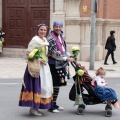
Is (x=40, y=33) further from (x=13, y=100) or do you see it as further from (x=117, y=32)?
(x=117, y=32)

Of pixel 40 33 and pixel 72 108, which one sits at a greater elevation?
pixel 40 33

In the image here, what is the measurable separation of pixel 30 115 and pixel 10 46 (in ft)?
45.4

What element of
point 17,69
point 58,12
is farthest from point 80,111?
point 58,12

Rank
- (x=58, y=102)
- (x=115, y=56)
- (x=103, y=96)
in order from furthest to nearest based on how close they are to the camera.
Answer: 1. (x=115, y=56)
2. (x=58, y=102)
3. (x=103, y=96)

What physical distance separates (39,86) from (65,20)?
12626mm

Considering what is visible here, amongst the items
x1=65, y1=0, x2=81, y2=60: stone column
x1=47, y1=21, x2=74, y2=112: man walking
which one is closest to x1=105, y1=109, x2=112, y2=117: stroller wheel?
x1=47, y1=21, x2=74, y2=112: man walking

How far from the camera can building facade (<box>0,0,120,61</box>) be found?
19.6m

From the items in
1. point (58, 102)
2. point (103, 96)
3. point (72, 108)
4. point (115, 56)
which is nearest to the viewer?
point (103, 96)

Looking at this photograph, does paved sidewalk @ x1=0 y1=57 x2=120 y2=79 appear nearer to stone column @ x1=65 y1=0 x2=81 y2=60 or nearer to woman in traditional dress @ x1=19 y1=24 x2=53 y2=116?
stone column @ x1=65 y1=0 x2=81 y2=60

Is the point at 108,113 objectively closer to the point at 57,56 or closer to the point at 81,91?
the point at 81,91

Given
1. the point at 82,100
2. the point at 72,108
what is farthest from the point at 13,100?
Answer: the point at 82,100

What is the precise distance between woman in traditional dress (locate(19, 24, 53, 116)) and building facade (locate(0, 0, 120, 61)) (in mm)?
12003

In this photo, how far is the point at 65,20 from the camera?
1972cm

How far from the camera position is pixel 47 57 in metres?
7.65
